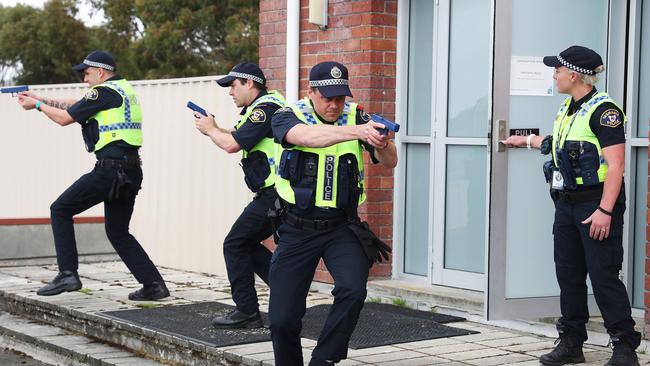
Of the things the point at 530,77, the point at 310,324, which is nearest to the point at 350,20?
the point at 530,77

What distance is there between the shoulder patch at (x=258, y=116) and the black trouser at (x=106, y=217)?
199cm

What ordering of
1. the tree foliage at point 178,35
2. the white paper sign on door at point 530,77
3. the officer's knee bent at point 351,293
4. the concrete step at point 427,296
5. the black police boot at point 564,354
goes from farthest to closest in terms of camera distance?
the tree foliage at point 178,35 → the concrete step at point 427,296 → the white paper sign on door at point 530,77 → the black police boot at point 564,354 → the officer's knee bent at point 351,293

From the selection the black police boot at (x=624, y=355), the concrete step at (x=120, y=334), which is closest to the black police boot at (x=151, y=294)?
the concrete step at (x=120, y=334)

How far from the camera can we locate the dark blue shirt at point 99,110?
9.14 metres

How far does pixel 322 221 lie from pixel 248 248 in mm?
2003

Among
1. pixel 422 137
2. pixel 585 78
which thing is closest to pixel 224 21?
pixel 422 137

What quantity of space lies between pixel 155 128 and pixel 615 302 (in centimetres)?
654

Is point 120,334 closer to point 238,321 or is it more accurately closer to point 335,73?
point 238,321

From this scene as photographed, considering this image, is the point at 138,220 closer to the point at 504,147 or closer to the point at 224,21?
the point at 504,147

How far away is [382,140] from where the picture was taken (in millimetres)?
5648

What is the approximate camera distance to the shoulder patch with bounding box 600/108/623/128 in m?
6.55

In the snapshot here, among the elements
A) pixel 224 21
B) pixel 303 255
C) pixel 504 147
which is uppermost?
pixel 224 21

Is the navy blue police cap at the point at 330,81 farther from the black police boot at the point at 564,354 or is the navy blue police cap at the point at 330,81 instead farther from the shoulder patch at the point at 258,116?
the black police boot at the point at 564,354

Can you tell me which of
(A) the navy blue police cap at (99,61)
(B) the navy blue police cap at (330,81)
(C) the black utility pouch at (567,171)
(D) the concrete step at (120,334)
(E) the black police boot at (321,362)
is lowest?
(D) the concrete step at (120,334)
